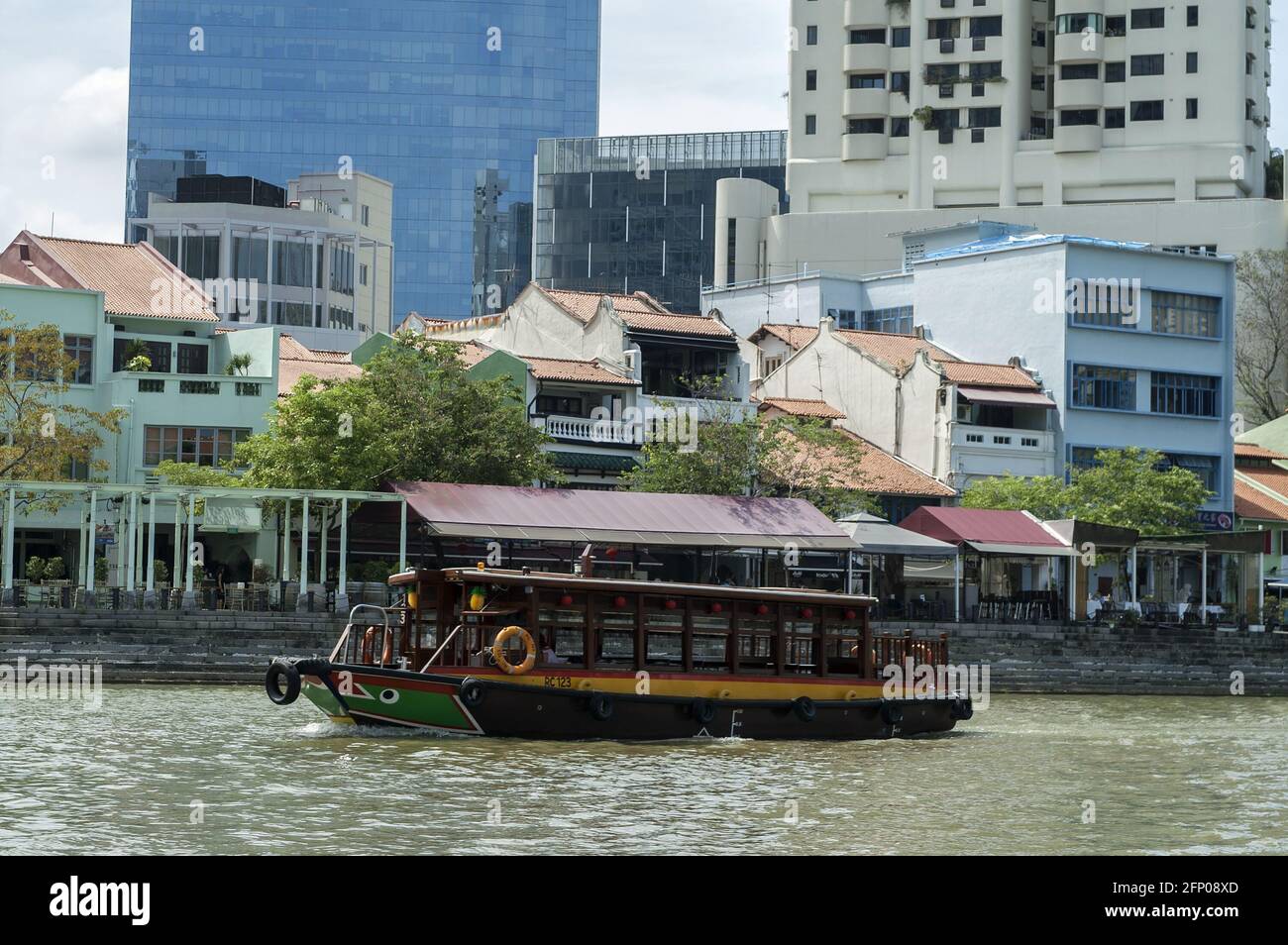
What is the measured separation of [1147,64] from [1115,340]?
27.5 metres

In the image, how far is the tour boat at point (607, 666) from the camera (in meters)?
24.3

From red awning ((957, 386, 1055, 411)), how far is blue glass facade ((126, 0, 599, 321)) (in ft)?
325

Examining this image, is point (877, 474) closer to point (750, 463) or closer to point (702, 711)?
point (750, 463)

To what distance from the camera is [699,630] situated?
2656 cm

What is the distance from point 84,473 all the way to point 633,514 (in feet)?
45.2

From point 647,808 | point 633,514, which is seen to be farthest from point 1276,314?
point 647,808

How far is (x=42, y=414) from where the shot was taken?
42.8 m

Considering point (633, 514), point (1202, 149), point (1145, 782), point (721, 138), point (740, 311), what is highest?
point (721, 138)

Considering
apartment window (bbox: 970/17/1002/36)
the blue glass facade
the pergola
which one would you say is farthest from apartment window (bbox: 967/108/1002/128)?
the blue glass facade

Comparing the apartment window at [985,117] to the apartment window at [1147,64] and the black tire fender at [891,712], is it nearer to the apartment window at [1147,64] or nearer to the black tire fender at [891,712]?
the apartment window at [1147,64]

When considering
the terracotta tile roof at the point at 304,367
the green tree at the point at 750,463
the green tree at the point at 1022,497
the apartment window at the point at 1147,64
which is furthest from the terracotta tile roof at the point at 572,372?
the apartment window at the point at 1147,64

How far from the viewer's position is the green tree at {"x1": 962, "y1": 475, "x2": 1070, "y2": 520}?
51438 mm

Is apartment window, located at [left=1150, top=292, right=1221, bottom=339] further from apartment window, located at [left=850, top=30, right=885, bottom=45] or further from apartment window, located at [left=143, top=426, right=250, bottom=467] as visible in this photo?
apartment window, located at [left=850, top=30, right=885, bottom=45]
